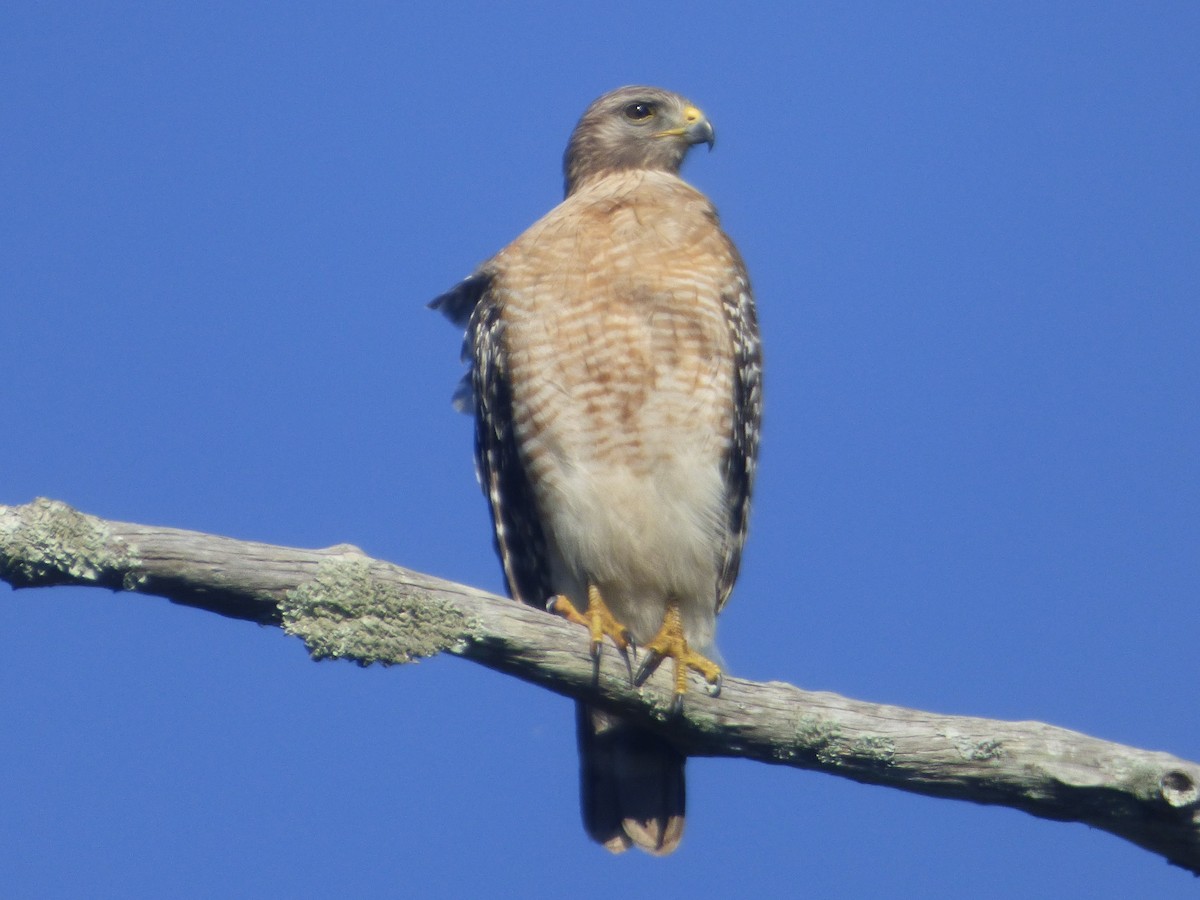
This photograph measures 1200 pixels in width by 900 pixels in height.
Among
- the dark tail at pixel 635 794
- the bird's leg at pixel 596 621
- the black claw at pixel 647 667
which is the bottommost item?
the dark tail at pixel 635 794

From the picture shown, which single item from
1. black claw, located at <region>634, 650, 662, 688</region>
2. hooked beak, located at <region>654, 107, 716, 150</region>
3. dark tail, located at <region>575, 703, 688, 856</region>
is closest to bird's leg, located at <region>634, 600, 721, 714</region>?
black claw, located at <region>634, 650, 662, 688</region>

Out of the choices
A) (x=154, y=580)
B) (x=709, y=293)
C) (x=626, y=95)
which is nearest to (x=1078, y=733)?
(x=709, y=293)

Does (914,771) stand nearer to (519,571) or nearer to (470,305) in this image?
(519,571)

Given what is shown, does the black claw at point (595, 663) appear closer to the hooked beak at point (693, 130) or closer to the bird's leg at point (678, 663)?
the bird's leg at point (678, 663)

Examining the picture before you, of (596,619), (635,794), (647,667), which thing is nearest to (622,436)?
(596,619)

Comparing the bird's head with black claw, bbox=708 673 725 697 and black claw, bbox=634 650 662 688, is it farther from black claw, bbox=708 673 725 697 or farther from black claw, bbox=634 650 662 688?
black claw, bbox=708 673 725 697

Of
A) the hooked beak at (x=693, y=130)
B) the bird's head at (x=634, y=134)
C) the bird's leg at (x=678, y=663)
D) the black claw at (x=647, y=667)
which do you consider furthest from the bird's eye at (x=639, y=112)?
the black claw at (x=647, y=667)

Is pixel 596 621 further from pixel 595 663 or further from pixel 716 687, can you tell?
pixel 716 687
